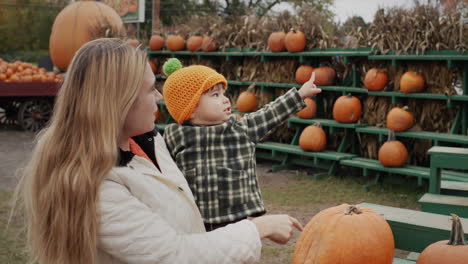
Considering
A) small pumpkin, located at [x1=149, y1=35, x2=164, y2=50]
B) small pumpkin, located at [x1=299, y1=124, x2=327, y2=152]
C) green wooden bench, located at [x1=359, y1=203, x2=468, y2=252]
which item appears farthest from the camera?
small pumpkin, located at [x1=149, y1=35, x2=164, y2=50]

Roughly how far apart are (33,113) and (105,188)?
9652 mm

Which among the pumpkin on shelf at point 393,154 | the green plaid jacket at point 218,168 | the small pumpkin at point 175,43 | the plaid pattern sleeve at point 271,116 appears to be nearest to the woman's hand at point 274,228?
the green plaid jacket at point 218,168

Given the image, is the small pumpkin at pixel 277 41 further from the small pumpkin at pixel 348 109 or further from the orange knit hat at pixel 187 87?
the orange knit hat at pixel 187 87

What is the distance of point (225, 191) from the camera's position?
106 inches

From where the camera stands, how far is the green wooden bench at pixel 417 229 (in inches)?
89.4

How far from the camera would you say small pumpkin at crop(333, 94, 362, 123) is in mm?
6574

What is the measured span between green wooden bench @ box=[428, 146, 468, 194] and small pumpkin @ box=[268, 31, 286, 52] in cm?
396

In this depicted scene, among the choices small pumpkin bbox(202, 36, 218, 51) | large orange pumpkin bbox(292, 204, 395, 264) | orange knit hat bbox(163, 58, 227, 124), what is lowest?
large orange pumpkin bbox(292, 204, 395, 264)

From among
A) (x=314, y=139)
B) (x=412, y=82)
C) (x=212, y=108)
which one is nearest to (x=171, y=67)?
(x=212, y=108)

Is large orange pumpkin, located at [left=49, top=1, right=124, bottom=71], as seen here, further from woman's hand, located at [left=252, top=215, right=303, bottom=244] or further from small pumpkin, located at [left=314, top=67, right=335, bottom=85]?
woman's hand, located at [left=252, top=215, right=303, bottom=244]

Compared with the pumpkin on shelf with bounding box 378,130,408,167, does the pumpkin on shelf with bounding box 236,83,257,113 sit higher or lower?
higher

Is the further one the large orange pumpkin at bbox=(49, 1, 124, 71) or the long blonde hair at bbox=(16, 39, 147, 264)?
the large orange pumpkin at bbox=(49, 1, 124, 71)

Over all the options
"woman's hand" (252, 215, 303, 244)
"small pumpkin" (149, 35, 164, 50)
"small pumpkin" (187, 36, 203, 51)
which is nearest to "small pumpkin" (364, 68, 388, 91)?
"small pumpkin" (187, 36, 203, 51)

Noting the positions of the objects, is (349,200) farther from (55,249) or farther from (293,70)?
(55,249)
